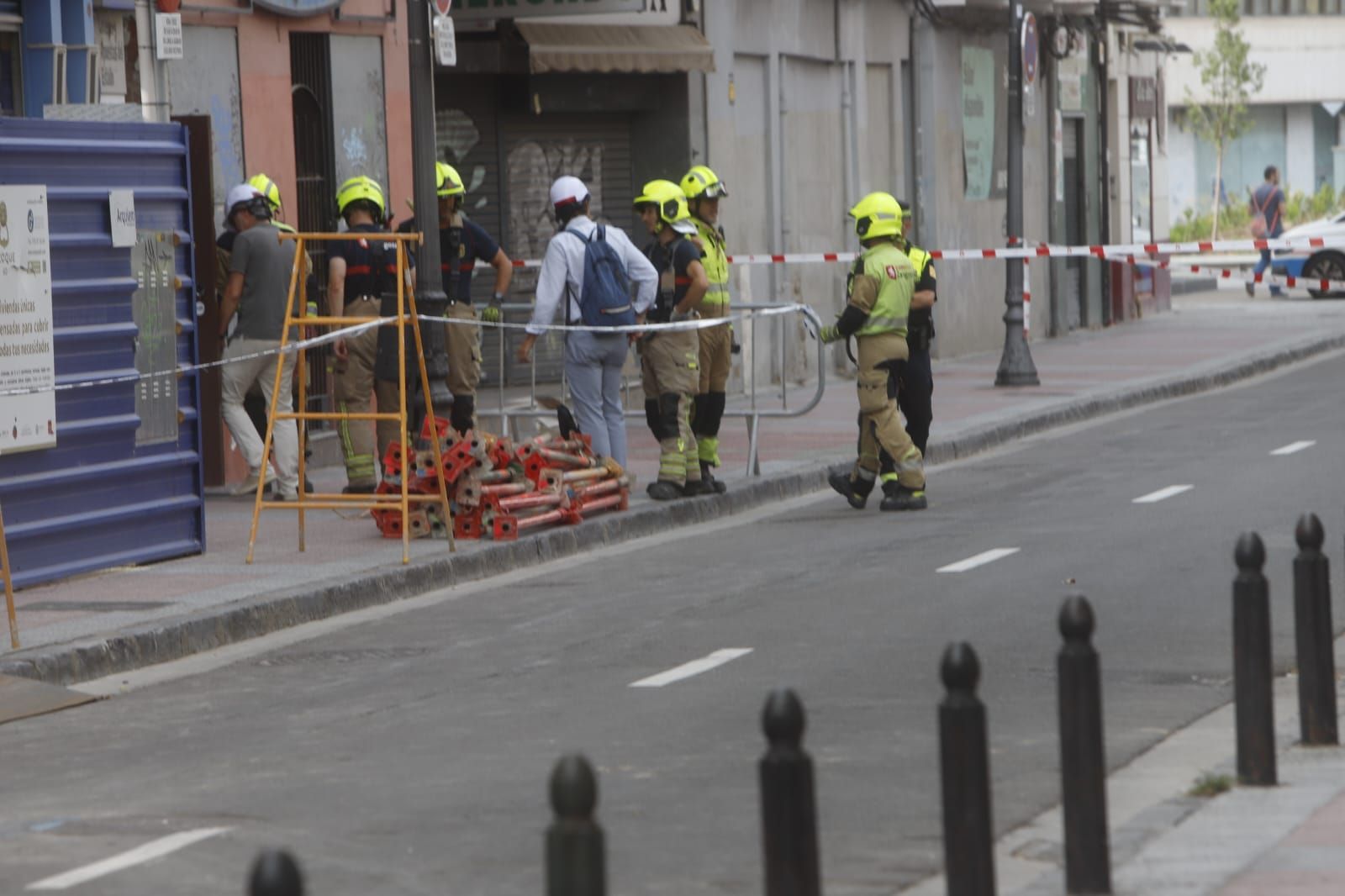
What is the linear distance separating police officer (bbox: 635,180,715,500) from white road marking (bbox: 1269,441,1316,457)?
4519mm

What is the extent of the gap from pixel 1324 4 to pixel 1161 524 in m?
65.2

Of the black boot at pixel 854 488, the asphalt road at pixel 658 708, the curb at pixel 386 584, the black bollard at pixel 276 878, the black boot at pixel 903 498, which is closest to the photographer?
the black bollard at pixel 276 878

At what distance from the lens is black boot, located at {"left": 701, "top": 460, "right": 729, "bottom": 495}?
1605cm

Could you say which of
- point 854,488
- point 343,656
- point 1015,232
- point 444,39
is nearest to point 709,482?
point 854,488

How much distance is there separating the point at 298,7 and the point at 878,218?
4.87 meters

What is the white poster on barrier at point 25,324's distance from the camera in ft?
39.2

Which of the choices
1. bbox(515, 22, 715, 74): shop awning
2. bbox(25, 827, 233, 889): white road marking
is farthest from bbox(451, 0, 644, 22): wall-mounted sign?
bbox(25, 827, 233, 889): white road marking

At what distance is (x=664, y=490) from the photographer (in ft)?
51.3

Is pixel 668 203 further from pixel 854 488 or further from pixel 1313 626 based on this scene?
pixel 1313 626

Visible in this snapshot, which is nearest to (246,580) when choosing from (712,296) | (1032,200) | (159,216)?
(159,216)

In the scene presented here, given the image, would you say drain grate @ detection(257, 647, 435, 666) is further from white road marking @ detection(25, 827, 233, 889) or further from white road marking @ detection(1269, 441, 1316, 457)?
white road marking @ detection(1269, 441, 1316, 457)

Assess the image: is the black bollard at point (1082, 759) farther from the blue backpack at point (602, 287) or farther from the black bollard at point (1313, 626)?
the blue backpack at point (602, 287)

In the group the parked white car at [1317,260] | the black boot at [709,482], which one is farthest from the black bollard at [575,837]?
the parked white car at [1317,260]

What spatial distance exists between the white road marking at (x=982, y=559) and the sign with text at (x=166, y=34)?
6427mm
